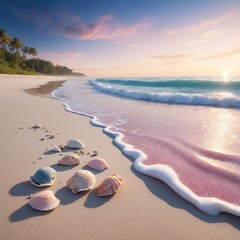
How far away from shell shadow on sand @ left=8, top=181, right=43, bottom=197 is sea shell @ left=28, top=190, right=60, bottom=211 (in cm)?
27

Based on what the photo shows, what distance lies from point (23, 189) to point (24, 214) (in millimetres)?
511

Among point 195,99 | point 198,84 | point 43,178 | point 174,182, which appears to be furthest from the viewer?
point 198,84

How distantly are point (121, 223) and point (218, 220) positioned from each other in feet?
3.30

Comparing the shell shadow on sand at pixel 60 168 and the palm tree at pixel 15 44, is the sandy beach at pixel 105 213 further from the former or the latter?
the palm tree at pixel 15 44

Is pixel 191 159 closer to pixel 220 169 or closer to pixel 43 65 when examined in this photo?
pixel 220 169

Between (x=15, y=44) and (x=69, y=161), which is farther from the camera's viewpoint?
(x=15, y=44)

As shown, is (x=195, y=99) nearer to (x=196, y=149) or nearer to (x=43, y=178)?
(x=196, y=149)

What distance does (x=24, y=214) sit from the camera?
2166 mm

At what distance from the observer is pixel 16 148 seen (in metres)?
3.98

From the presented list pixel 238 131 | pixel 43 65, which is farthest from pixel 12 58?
pixel 238 131

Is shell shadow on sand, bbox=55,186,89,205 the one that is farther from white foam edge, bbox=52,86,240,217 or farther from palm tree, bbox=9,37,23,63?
palm tree, bbox=9,37,23,63

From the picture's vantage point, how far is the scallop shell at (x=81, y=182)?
2.56m

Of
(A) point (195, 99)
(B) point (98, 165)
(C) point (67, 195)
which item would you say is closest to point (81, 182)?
(C) point (67, 195)

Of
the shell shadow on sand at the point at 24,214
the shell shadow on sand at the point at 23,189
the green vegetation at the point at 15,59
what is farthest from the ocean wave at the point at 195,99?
the green vegetation at the point at 15,59
